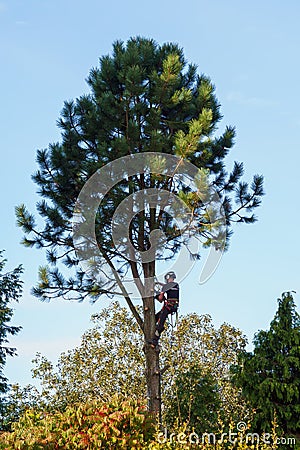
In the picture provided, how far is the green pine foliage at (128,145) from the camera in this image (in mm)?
8547

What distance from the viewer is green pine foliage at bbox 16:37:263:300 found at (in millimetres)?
8547

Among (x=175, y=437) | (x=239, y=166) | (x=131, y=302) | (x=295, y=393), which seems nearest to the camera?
(x=175, y=437)

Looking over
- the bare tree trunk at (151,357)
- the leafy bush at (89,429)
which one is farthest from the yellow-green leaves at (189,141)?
the leafy bush at (89,429)

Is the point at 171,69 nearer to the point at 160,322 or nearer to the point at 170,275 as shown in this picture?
the point at 170,275

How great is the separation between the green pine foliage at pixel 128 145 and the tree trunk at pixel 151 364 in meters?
0.64

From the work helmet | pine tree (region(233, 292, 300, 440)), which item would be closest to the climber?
the work helmet

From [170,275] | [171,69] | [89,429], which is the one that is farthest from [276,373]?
[171,69]

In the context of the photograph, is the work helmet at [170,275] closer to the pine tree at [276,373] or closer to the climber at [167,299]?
the climber at [167,299]

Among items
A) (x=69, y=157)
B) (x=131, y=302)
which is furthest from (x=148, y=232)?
(x=69, y=157)

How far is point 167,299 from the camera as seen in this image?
807 centimetres

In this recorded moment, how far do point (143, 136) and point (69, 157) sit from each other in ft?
3.82

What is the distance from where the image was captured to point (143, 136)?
8852 mm

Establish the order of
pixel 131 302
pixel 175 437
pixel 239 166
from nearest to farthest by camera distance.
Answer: pixel 175 437, pixel 131 302, pixel 239 166

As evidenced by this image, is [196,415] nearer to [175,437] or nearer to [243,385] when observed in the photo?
[243,385]
